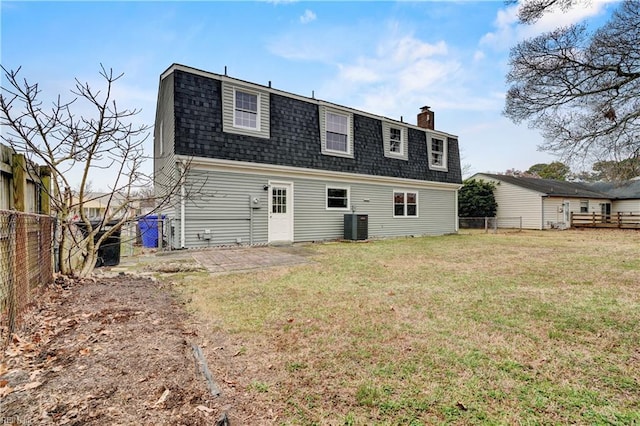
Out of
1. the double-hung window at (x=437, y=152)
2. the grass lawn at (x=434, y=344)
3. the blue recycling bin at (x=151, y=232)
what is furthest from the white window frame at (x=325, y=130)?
the grass lawn at (x=434, y=344)

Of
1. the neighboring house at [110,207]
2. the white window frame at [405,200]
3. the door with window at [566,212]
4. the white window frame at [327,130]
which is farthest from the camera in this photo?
the door with window at [566,212]

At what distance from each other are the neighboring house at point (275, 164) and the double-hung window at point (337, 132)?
4 centimetres

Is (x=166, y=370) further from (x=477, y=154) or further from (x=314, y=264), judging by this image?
(x=477, y=154)

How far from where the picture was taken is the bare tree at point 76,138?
4.05 meters

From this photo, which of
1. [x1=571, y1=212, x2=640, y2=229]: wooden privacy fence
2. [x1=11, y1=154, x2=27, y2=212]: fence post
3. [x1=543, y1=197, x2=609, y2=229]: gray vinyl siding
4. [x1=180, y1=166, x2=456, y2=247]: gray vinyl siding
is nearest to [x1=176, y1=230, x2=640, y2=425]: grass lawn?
[x1=11, y1=154, x2=27, y2=212]: fence post

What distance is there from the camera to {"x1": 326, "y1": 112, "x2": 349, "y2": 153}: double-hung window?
39.6 feet

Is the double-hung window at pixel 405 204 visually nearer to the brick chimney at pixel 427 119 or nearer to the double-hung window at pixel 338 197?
the double-hung window at pixel 338 197

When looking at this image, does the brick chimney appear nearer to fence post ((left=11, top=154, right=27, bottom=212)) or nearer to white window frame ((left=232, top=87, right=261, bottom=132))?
white window frame ((left=232, top=87, right=261, bottom=132))

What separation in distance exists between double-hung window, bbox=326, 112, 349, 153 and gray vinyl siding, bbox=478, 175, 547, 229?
16619 mm

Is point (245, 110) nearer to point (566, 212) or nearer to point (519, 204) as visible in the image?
point (519, 204)

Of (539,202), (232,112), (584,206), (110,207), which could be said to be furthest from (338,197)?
(584,206)

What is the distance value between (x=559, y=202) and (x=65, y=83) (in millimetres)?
27582

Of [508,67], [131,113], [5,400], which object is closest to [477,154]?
[508,67]

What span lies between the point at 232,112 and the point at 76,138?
→ 5719 mm
